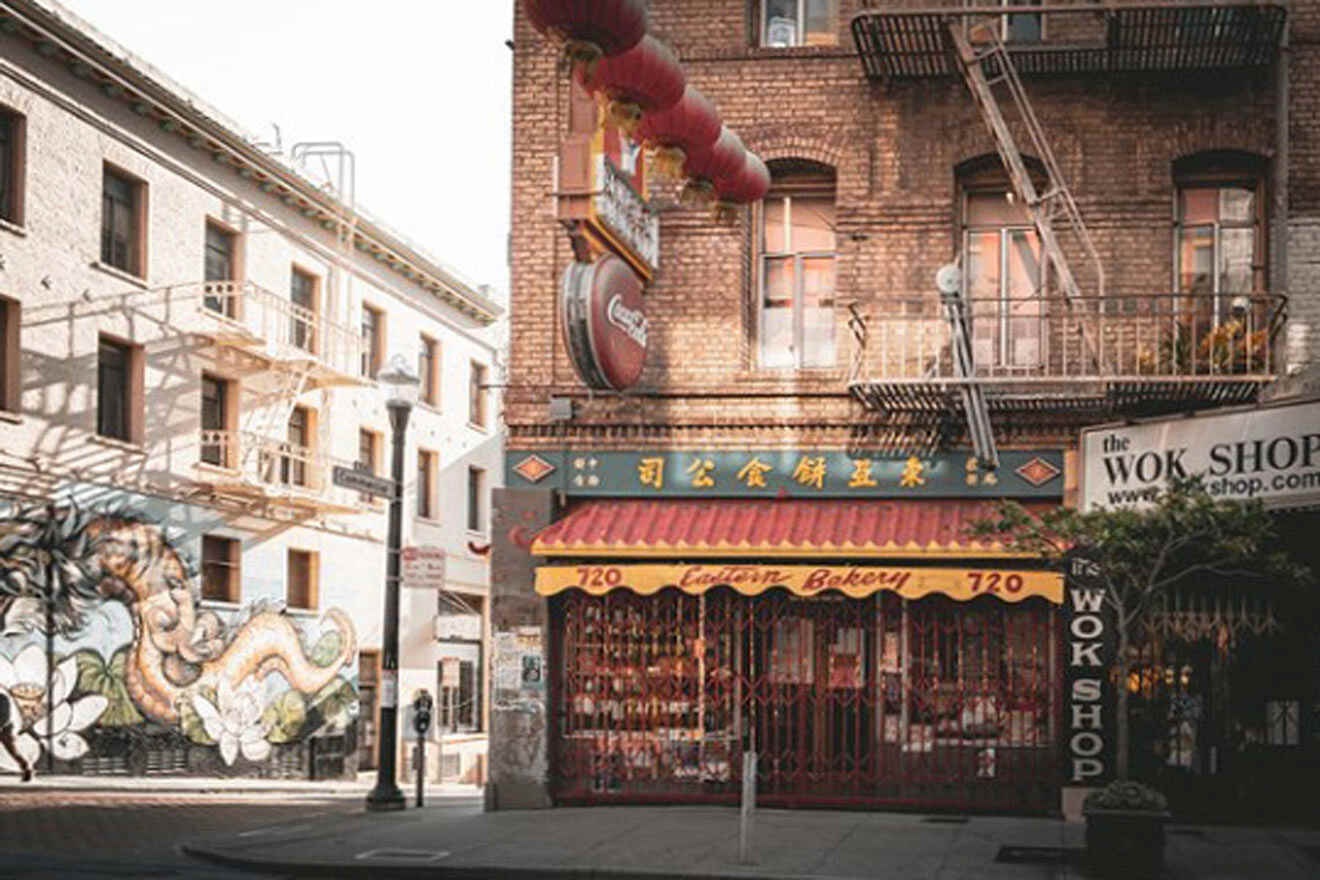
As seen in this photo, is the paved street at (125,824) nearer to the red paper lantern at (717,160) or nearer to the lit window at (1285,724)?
the red paper lantern at (717,160)

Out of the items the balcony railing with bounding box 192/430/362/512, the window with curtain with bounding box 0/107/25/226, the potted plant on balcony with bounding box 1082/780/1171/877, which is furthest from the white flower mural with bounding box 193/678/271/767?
the potted plant on balcony with bounding box 1082/780/1171/877

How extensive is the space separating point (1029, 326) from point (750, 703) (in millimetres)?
4829

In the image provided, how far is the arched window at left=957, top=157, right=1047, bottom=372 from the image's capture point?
61.0 feet

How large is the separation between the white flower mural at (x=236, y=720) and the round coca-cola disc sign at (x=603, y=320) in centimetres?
1594

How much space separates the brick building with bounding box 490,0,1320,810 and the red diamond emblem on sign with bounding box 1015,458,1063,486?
2 cm

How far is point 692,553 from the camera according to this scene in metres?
18.0

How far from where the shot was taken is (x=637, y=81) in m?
15.1

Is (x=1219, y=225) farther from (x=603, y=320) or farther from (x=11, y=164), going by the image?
(x=11, y=164)

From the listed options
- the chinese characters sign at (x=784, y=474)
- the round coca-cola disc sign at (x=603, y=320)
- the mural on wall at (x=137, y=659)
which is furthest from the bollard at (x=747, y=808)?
the mural on wall at (x=137, y=659)

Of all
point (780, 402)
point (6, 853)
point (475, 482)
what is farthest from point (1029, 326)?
point (475, 482)

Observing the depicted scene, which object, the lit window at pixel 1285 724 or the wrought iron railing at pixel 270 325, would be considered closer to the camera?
the lit window at pixel 1285 724

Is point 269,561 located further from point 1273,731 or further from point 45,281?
point 1273,731

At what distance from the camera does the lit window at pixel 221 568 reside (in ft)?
102

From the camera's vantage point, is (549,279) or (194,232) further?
(194,232)
